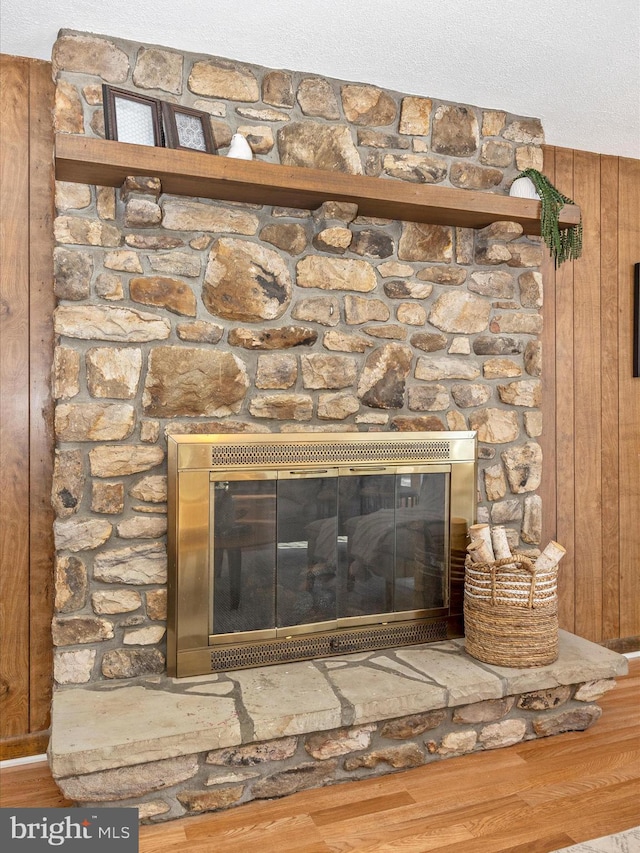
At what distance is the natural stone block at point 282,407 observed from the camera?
7.98ft

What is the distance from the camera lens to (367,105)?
8.44 ft

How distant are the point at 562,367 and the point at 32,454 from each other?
7.87 ft

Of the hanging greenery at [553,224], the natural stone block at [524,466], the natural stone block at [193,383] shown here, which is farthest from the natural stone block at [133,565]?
the hanging greenery at [553,224]

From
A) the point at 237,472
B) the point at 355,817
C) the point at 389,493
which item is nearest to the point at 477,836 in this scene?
the point at 355,817

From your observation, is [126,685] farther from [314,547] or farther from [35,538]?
[314,547]

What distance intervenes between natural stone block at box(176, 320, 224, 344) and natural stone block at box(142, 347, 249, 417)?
1.4 inches

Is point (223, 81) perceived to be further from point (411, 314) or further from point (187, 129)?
point (411, 314)

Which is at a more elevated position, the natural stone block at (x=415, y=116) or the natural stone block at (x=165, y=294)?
the natural stone block at (x=415, y=116)

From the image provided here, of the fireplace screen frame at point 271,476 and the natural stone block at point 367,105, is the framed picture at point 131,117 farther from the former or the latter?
the fireplace screen frame at point 271,476

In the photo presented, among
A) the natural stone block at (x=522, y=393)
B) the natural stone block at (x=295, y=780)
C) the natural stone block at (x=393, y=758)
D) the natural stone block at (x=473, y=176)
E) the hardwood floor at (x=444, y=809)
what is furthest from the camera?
the natural stone block at (x=522, y=393)

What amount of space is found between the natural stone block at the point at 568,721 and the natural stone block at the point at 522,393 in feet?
4.07

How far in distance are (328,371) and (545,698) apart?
147 centimetres

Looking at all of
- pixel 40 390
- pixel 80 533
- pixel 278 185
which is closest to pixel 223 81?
pixel 278 185

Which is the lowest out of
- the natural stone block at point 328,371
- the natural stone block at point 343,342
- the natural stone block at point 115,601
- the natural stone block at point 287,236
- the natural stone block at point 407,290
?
the natural stone block at point 115,601
